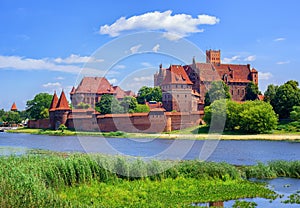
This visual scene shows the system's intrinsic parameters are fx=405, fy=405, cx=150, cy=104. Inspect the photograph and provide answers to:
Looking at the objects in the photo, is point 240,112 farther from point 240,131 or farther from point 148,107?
point 148,107

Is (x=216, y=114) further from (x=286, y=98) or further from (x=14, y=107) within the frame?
(x=14, y=107)

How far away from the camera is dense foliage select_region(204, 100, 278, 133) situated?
158ft

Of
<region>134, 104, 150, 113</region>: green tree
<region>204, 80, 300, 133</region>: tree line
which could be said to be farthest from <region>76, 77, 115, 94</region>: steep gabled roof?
<region>204, 80, 300, 133</region>: tree line

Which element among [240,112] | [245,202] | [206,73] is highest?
[206,73]

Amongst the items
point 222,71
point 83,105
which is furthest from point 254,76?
point 83,105

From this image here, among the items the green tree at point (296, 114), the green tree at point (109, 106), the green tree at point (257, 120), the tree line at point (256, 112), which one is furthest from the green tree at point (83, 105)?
the green tree at point (296, 114)

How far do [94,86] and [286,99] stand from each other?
35.6m

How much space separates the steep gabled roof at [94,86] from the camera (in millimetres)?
75069

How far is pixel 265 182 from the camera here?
1659 centimetres

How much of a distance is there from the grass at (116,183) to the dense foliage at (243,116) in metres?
30.9

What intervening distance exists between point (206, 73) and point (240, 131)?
28.3m

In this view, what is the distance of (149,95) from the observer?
67.0 meters

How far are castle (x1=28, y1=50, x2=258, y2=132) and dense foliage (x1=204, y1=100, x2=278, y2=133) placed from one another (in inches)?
245

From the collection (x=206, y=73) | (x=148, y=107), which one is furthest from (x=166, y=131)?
(x=206, y=73)
